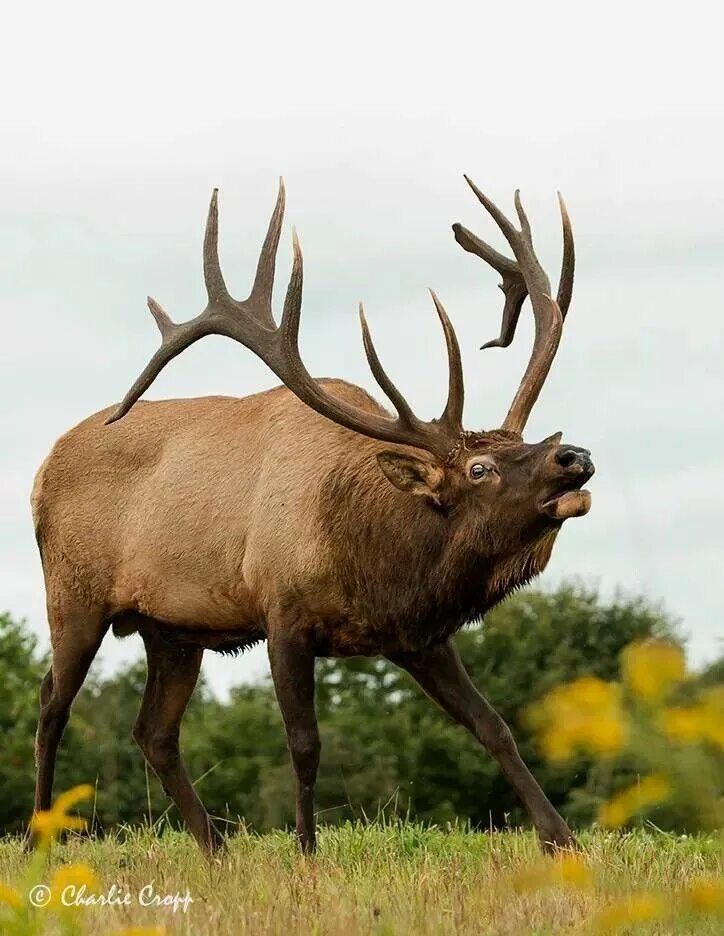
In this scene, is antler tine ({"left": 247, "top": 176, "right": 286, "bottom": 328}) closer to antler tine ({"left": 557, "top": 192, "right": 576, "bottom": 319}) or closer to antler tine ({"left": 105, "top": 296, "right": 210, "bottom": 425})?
antler tine ({"left": 105, "top": 296, "right": 210, "bottom": 425})

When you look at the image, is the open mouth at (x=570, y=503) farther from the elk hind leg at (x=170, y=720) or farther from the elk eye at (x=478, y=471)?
the elk hind leg at (x=170, y=720)

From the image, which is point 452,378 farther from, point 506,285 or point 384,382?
point 506,285

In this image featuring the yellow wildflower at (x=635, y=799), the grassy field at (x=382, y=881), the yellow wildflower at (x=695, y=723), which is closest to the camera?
the yellow wildflower at (x=635, y=799)

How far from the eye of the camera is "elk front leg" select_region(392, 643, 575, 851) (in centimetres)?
681

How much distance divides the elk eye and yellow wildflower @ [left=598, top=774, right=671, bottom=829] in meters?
4.38

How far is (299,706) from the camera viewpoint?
688 centimetres

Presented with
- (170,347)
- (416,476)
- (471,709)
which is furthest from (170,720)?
(416,476)

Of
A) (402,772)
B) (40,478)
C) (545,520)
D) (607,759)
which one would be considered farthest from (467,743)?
(607,759)

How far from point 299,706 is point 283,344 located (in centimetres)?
155

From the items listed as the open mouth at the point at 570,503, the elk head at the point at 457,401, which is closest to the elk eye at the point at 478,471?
the elk head at the point at 457,401

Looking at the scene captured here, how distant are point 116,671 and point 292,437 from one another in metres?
23.1

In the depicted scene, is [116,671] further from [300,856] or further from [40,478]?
[300,856]

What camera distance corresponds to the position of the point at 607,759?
93.0 inches

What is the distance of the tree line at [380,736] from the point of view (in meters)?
25.9
